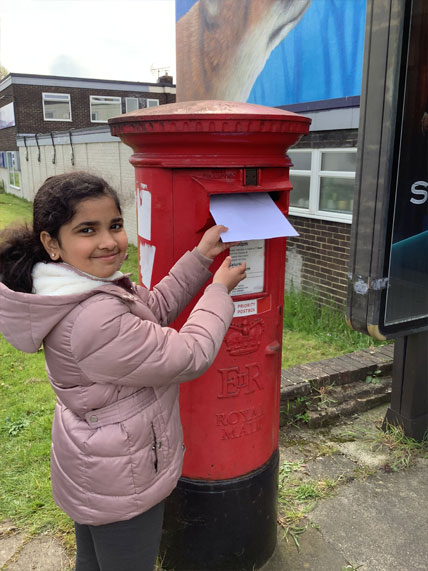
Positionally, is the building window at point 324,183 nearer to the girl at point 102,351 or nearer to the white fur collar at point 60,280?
the girl at point 102,351

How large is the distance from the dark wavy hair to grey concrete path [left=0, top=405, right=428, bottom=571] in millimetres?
1640

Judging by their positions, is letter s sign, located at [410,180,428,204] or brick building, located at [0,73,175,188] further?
brick building, located at [0,73,175,188]

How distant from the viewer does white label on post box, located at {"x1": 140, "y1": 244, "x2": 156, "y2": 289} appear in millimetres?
2037

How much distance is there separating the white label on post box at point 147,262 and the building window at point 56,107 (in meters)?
27.3

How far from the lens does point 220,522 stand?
217 centimetres

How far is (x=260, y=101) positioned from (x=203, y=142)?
625 cm

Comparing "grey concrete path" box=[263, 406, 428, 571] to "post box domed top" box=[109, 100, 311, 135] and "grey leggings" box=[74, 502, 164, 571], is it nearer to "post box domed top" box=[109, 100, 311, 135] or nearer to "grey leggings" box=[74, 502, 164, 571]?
"grey leggings" box=[74, 502, 164, 571]

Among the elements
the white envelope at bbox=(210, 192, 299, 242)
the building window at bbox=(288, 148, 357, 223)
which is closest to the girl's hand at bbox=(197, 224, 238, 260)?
the white envelope at bbox=(210, 192, 299, 242)

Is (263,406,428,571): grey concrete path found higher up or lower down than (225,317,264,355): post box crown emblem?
lower down

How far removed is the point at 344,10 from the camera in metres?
5.58

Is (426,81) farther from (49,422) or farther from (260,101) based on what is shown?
(260,101)

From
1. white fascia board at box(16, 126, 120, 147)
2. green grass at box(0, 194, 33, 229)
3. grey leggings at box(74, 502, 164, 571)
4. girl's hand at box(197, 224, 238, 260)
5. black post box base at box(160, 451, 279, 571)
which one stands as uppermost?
white fascia board at box(16, 126, 120, 147)

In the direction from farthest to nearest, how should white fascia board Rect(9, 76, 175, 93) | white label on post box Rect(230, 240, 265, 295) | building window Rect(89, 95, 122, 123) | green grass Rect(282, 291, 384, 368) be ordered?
building window Rect(89, 95, 122, 123)
white fascia board Rect(9, 76, 175, 93)
green grass Rect(282, 291, 384, 368)
white label on post box Rect(230, 240, 265, 295)

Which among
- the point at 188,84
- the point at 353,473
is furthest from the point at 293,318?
the point at 188,84
